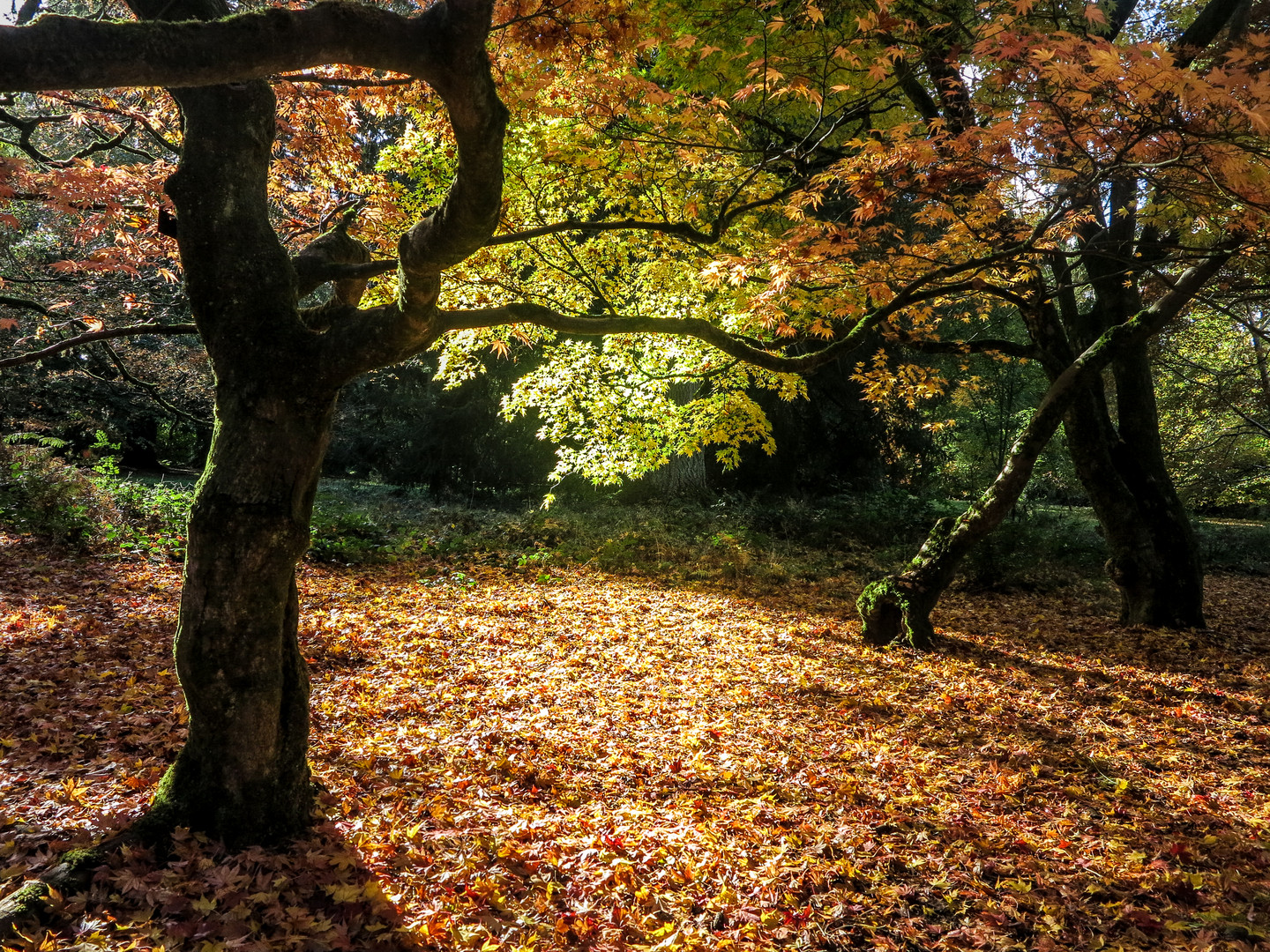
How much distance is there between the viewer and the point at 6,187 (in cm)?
487

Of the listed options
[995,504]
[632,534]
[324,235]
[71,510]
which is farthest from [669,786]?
[71,510]

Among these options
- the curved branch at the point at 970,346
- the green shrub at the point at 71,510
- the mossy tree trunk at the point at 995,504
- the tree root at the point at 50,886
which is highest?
the curved branch at the point at 970,346

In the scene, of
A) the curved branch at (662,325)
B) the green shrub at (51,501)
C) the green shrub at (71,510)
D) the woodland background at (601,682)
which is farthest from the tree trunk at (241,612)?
the green shrub at (51,501)

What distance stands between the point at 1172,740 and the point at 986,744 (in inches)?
59.2

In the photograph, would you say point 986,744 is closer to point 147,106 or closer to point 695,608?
point 695,608

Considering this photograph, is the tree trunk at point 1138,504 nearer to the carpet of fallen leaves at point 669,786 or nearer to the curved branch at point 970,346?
the carpet of fallen leaves at point 669,786

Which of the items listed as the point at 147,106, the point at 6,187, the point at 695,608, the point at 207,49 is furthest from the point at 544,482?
the point at 207,49

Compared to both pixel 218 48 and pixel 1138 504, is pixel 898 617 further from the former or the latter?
pixel 218 48

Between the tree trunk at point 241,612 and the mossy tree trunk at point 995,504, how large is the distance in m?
5.84

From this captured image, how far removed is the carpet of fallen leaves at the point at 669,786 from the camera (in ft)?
9.91

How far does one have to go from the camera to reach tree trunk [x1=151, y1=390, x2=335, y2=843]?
10.3 ft

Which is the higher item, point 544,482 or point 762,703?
point 544,482

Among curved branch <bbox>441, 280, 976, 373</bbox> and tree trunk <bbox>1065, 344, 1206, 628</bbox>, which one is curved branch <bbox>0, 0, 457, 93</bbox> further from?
tree trunk <bbox>1065, 344, 1206, 628</bbox>

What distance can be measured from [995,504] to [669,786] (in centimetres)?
465
